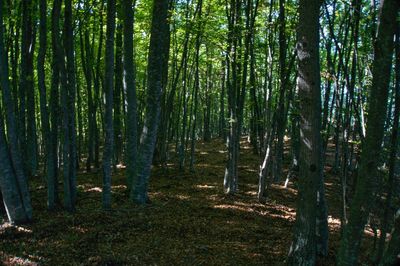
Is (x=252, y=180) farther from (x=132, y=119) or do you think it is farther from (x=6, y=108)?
(x=6, y=108)

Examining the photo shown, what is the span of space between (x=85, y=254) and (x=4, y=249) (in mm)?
1796

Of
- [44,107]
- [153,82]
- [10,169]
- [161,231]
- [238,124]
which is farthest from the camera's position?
[238,124]

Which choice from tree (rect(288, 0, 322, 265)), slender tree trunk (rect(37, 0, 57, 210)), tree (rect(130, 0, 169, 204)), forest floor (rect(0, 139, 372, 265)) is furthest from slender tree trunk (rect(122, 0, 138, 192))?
tree (rect(288, 0, 322, 265))

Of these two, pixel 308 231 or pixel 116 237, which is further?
pixel 116 237

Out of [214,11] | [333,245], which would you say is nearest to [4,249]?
[333,245]

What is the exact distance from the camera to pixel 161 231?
9.49m

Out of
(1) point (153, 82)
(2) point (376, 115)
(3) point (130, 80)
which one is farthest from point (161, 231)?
(2) point (376, 115)

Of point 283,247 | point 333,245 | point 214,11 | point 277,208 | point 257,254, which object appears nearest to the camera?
point 257,254

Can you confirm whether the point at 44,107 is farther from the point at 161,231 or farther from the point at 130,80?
the point at 161,231

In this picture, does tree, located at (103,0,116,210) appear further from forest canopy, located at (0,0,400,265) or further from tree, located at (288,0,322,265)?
tree, located at (288,0,322,265)

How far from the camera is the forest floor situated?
761cm

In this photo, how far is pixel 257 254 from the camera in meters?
8.52

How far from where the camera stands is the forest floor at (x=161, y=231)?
7.61 m

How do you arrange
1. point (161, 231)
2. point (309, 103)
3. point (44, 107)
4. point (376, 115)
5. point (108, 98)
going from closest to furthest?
1. point (376, 115)
2. point (309, 103)
3. point (161, 231)
4. point (108, 98)
5. point (44, 107)
